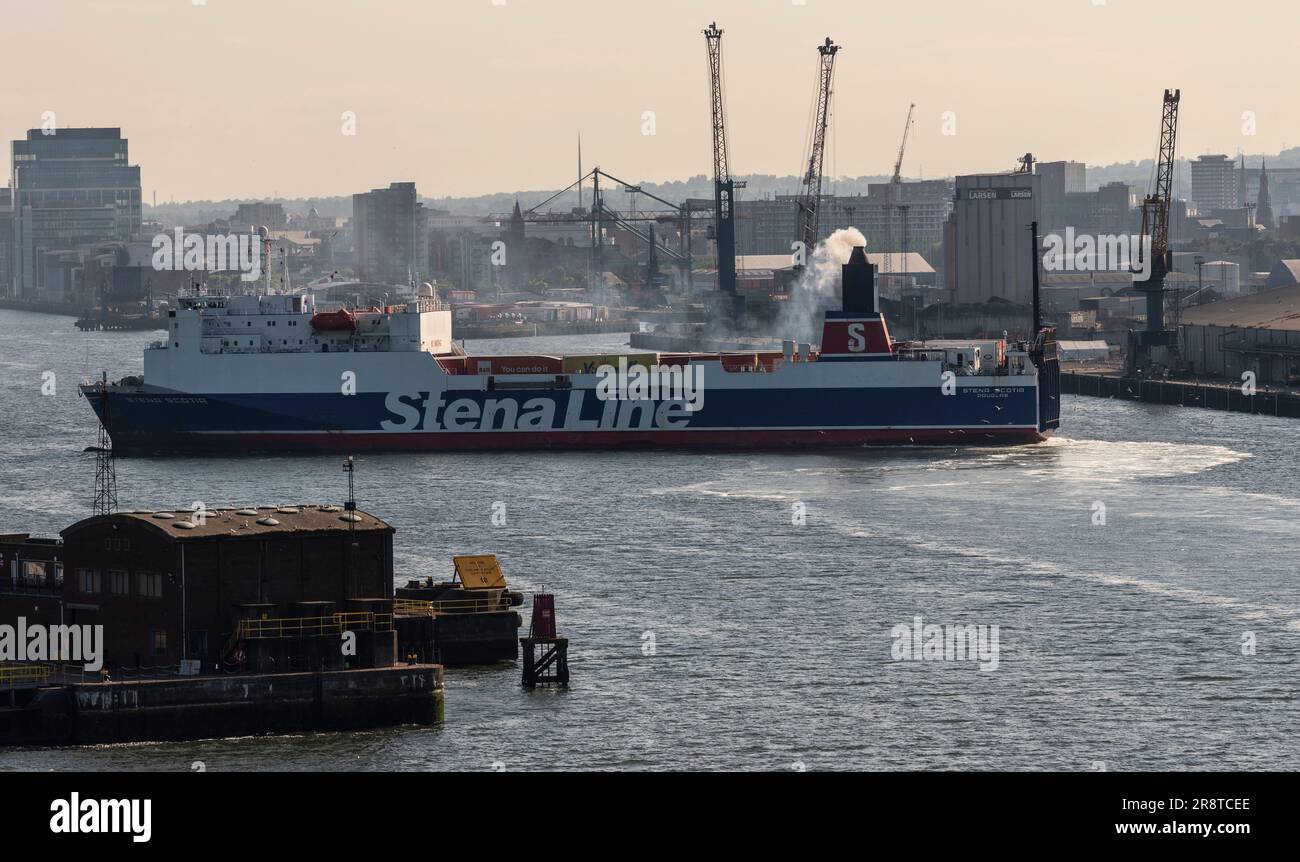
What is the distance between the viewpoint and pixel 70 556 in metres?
33.5

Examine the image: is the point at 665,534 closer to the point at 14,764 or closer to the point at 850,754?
the point at 850,754

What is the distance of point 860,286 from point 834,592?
3632 cm

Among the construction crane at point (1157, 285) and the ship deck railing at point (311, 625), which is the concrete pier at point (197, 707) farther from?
the construction crane at point (1157, 285)

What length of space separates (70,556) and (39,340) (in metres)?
157

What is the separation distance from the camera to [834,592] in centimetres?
4484

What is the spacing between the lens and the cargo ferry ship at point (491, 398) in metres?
77.2

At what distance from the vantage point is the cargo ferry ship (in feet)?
253

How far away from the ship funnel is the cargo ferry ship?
224 mm

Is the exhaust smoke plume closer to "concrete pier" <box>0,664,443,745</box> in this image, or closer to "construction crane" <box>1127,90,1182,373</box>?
"construction crane" <box>1127,90,1182,373</box>

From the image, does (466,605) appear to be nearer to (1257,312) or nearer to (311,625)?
(311,625)

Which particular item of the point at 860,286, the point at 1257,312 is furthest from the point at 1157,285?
the point at 860,286

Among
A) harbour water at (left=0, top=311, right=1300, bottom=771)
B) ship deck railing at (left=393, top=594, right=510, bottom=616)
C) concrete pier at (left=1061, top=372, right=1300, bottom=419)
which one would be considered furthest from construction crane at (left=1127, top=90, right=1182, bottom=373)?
ship deck railing at (left=393, top=594, right=510, bottom=616)

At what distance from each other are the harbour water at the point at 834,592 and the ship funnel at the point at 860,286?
6.74 metres
